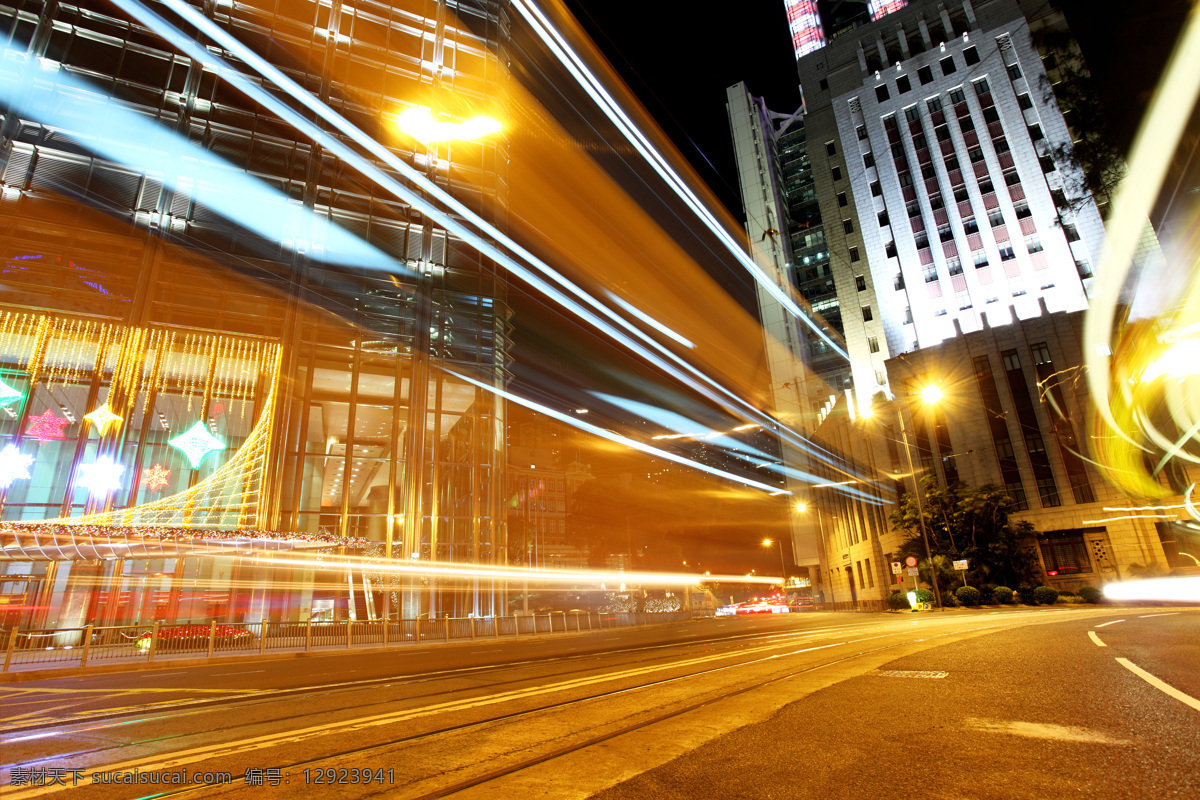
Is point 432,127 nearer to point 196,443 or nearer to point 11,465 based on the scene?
point 196,443

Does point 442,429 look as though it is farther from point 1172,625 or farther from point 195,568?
point 1172,625

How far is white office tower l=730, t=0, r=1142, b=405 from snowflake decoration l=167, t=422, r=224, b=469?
61699 millimetres

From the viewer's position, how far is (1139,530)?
40375 millimetres

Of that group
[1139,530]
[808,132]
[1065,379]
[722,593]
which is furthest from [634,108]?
[722,593]

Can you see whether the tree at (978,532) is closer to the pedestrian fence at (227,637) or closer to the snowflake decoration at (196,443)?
the pedestrian fence at (227,637)

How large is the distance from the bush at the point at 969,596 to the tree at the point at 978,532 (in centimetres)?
234

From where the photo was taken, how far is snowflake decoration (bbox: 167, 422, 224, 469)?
25.2 m

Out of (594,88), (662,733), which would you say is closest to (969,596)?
(594,88)

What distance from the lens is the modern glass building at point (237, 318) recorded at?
24.3m

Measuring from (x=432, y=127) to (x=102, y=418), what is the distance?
23852mm

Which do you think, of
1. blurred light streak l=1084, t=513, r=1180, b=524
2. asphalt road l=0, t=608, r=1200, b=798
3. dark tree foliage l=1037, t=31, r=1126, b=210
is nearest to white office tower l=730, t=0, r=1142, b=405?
blurred light streak l=1084, t=513, r=1180, b=524

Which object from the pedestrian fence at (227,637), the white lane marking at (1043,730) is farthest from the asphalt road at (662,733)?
the pedestrian fence at (227,637)

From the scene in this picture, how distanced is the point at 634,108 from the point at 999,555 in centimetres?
3631

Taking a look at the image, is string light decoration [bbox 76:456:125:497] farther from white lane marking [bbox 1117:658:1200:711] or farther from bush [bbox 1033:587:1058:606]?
bush [bbox 1033:587:1058:606]
